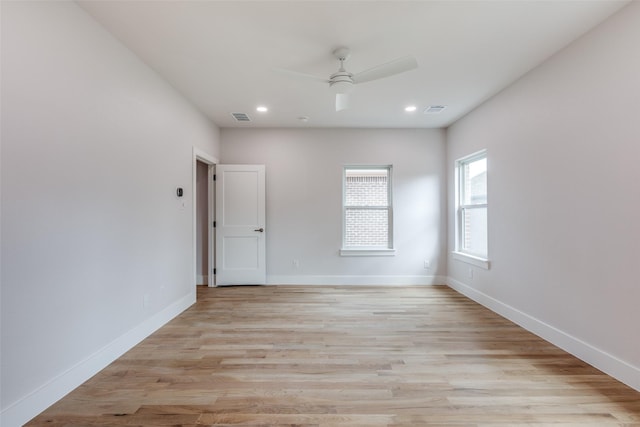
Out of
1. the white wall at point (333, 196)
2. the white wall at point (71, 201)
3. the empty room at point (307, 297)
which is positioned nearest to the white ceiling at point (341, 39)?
the empty room at point (307, 297)

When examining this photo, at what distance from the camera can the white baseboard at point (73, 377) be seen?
1.60m

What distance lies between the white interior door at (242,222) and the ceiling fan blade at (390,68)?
266cm

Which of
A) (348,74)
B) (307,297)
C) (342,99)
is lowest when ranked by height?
(307,297)

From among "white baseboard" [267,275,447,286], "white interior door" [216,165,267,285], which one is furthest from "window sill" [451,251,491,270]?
"white interior door" [216,165,267,285]

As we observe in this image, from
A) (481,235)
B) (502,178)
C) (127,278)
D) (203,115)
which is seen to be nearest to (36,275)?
(127,278)

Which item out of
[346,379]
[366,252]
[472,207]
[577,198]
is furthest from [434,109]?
[346,379]

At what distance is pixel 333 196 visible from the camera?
489 centimetres

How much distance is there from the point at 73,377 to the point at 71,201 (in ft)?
3.92

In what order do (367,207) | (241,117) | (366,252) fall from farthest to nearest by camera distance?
(367,207) < (366,252) < (241,117)

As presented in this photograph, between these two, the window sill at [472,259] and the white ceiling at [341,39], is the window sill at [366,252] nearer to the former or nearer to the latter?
the window sill at [472,259]

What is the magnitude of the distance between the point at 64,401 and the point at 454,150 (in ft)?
17.0

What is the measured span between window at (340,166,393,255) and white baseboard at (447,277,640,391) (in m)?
1.80

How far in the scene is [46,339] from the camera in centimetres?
177

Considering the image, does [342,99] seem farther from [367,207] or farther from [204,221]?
[204,221]
